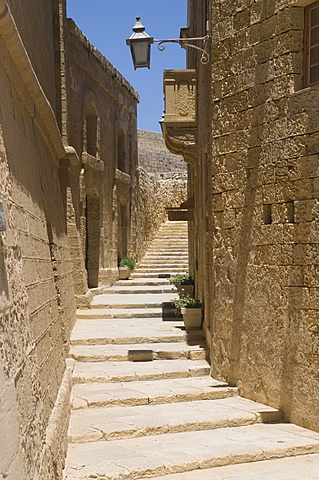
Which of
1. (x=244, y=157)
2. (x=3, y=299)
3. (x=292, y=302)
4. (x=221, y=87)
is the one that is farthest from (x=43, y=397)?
(x=221, y=87)

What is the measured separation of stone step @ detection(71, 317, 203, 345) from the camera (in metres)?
8.99

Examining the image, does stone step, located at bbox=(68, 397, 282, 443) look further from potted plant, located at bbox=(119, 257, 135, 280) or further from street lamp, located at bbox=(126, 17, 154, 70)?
potted plant, located at bbox=(119, 257, 135, 280)

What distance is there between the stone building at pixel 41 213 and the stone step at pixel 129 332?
0.91 meters

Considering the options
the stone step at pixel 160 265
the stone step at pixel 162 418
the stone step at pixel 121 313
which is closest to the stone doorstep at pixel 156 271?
the stone step at pixel 160 265

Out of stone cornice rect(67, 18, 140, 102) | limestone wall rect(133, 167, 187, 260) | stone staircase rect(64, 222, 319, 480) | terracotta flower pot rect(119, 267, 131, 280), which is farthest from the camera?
limestone wall rect(133, 167, 187, 260)

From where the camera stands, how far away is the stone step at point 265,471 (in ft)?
15.3

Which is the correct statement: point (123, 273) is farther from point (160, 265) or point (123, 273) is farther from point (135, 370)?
point (135, 370)

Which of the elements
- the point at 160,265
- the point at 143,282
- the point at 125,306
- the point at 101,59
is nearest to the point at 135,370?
the point at 125,306

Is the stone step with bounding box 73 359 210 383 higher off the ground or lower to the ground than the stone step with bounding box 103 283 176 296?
lower

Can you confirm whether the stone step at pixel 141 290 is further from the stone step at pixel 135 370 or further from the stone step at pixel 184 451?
the stone step at pixel 184 451

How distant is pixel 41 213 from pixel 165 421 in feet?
8.65

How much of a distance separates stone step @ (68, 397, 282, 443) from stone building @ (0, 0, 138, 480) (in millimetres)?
395

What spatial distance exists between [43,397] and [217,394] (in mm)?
3232

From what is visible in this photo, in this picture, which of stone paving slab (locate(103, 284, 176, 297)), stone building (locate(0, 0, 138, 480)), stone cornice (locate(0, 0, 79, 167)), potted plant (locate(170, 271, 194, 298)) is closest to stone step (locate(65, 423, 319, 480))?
stone building (locate(0, 0, 138, 480))
